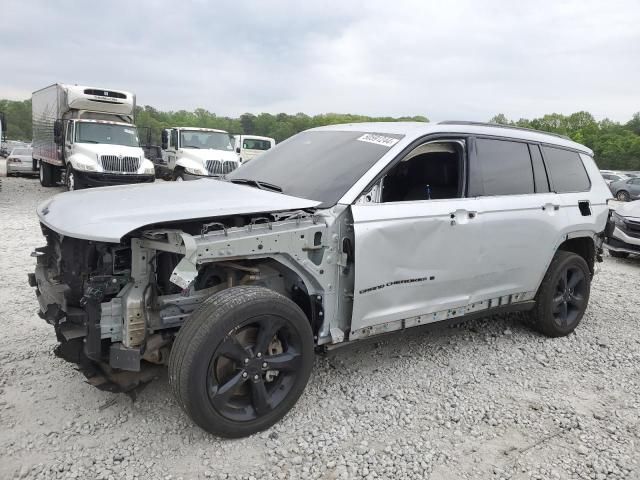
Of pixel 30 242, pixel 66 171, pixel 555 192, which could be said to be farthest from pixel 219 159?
pixel 555 192

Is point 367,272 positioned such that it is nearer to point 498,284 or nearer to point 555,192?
point 498,284

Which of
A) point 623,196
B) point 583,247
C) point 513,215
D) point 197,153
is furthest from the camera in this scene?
point 623,196

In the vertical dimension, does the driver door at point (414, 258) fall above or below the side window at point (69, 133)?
below

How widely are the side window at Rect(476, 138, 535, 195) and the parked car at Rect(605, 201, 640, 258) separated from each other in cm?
511

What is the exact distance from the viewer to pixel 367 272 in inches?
123

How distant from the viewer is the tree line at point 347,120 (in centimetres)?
5019

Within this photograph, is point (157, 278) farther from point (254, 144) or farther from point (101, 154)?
point (254, 144)

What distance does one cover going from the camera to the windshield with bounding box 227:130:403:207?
3.31 metres

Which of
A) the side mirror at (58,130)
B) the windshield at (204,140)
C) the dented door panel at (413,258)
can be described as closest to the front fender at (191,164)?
the windshield at (204,140)

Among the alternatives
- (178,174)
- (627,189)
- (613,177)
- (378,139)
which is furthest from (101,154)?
→ (613,177)

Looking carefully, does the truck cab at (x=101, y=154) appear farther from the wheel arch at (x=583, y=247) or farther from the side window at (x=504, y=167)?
the wheel arch at (x=583, y=247)

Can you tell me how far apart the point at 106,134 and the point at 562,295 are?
12973 millimetres

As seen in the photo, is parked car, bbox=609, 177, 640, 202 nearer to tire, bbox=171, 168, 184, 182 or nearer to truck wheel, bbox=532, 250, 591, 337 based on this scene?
tire, bbox=171, 168, 184, 182

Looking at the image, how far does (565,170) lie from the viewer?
4664mm
